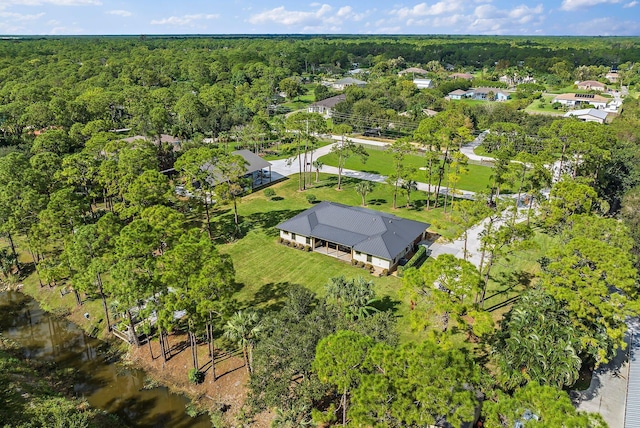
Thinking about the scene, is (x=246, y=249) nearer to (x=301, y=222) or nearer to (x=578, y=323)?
(x=301, y=222)

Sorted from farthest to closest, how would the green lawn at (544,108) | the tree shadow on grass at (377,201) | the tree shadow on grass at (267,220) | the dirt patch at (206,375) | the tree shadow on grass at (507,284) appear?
the green lawn at (544,108), the tree shadow on grass at (377,201), the tree shadow on grass at (267,220), the tree shadow on grass at (507,284), the dirt patch at (206,375)

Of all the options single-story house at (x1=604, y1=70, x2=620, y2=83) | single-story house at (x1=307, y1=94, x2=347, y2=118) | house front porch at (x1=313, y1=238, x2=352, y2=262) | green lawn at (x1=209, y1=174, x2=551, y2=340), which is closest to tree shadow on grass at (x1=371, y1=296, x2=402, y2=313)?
green lawn at (x1=209, y1=174, x2=551, y2=340)

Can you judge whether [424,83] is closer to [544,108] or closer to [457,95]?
[457,95]

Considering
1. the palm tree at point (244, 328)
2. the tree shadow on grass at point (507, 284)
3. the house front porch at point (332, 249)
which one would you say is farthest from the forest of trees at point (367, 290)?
the house front porch at point (332, 249)

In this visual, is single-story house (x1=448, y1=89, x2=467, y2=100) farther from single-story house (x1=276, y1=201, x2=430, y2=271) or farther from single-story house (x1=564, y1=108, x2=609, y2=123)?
single-story house (x1=276, y1=201, x2=430, y2=271)

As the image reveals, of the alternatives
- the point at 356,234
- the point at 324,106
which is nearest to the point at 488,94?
the point at 324,106

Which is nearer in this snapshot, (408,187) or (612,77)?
(408,187)

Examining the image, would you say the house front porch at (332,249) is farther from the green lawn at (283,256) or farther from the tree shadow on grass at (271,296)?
the tree shadow on grass at (271,296)
